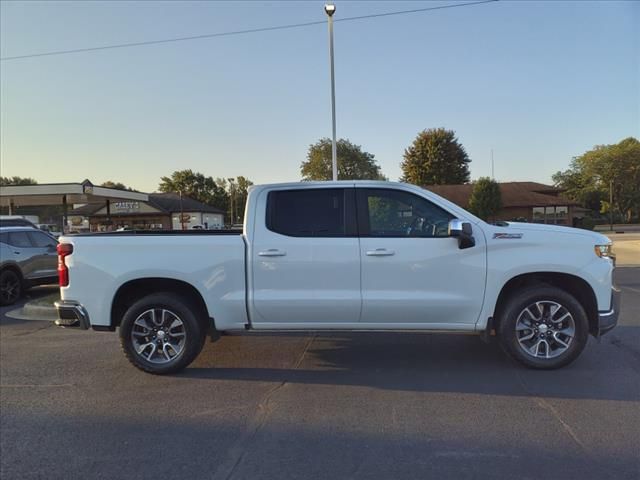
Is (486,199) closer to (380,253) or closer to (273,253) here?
(380,253)

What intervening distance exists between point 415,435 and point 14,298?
10.4 m

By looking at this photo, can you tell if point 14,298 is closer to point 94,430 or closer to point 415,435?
point 94,430

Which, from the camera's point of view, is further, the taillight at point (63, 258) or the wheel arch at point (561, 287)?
the taillight at point (63, 258)

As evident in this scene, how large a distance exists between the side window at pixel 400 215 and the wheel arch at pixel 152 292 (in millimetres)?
1972

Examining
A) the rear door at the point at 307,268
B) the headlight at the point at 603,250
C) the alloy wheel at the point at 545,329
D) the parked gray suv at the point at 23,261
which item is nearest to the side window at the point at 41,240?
the parked gray suv at the point at 23,261

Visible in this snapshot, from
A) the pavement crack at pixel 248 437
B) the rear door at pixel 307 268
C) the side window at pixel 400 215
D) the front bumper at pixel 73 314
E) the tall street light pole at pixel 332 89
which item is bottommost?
the pavement crack at pixel 248 437

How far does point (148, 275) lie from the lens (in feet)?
17.6

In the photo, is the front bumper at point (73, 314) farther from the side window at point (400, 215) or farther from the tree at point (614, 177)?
the tree at point (614, 177)

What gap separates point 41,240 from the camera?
12375 millimetres

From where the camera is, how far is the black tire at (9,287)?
10875mm

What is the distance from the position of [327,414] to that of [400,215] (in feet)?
7.16

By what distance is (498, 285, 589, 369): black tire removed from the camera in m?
5.19

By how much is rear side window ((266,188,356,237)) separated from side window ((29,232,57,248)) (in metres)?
A: 9.19

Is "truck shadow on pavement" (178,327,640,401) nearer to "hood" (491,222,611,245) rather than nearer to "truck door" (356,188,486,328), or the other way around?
"truck door" (356,188,486,328)
